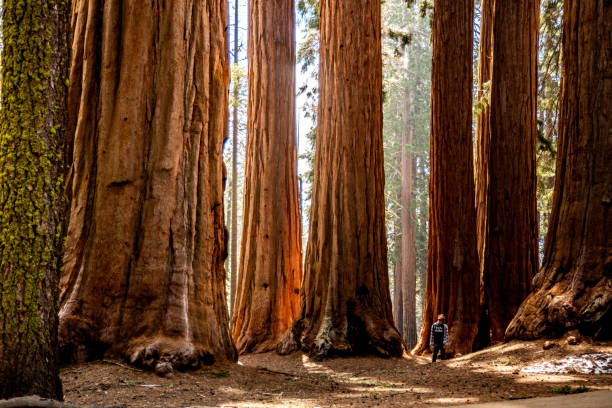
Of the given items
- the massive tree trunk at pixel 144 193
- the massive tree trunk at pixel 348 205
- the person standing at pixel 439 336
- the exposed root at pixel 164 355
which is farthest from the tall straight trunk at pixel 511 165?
the exposed root at pixel 164 355

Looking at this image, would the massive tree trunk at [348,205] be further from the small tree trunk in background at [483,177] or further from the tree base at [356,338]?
the small tree trunk in background at [483,177]

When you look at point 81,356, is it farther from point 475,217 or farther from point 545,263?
point 475,217

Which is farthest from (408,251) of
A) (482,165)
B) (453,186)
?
(453,186)

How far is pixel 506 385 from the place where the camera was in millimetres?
5469

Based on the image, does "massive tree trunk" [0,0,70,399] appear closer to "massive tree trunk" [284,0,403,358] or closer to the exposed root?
the exposed root

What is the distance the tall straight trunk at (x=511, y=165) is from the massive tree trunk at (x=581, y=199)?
4.19 m

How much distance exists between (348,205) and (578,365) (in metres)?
4.90

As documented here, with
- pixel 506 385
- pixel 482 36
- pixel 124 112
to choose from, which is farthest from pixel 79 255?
pixel 482 36

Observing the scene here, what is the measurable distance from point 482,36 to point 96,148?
10476 millimetres

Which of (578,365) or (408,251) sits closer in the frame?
(578,365)

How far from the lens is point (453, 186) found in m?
12.0

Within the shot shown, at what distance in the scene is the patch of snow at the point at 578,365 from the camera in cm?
569

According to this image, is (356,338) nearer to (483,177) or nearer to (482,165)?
(483,177)

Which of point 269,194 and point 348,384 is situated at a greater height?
point 269,194
